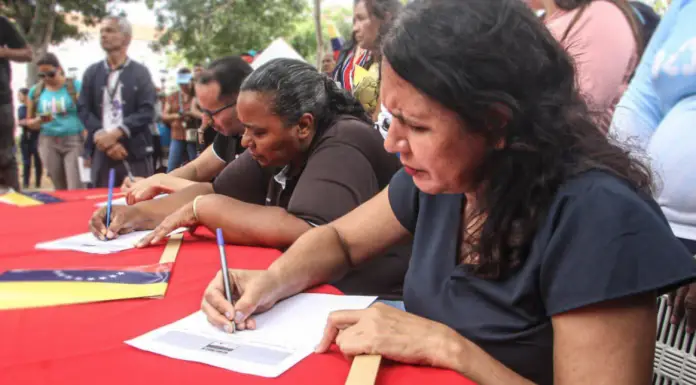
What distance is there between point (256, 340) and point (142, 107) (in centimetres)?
415

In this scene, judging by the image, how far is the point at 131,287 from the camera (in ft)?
4.41

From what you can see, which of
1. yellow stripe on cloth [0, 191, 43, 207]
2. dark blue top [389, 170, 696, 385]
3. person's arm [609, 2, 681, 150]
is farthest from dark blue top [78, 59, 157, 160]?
dark blue top [389, 170, 696, 385]

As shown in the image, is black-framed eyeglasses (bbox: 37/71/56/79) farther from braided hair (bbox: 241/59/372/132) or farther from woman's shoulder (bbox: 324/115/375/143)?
woman's shoulder (bbox: 324/115/375/143)

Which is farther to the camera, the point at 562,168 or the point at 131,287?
the point at 131,287

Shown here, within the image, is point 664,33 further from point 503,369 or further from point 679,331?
point 503,369

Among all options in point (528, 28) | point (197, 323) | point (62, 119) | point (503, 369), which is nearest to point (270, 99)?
point (197, 323)

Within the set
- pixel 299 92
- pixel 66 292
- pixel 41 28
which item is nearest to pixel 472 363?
pixel 66 292

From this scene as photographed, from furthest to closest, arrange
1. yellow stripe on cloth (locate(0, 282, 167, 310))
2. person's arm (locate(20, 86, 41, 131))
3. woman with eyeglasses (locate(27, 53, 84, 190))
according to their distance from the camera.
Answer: person's arm (locate(20, 86, 41, 131))
woman with eyeglasses (locate(27, 53, 84, 190))
yellow stripe on cloth (locate(0, 282, 167, 310))

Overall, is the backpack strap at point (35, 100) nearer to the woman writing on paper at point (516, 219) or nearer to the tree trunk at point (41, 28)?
the tree trunk at point (41, 28)

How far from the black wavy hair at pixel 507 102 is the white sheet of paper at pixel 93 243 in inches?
45.2

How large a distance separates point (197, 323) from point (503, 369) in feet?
1.88

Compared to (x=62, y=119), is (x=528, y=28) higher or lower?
higher

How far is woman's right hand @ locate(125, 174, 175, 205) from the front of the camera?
8.16ft

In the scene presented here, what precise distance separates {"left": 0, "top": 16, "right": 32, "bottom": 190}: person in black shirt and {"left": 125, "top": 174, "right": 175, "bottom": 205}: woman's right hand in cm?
227
